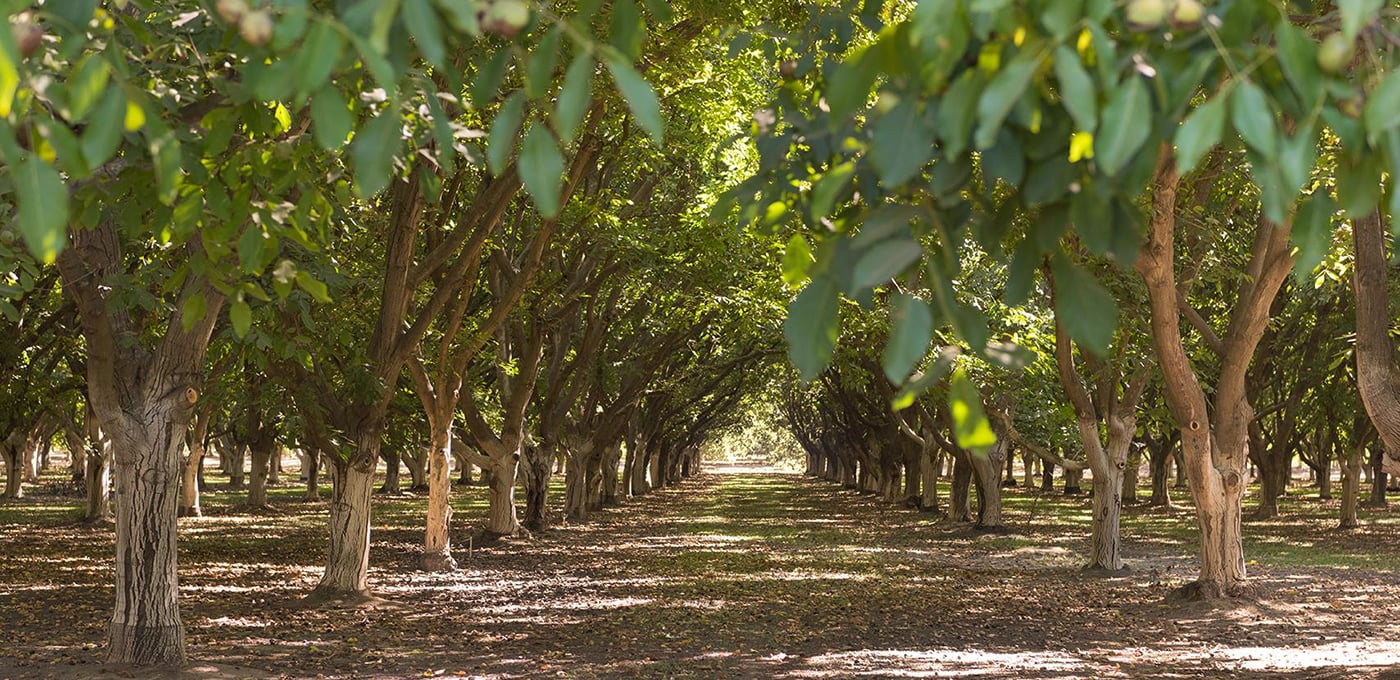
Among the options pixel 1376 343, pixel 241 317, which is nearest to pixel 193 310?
pixel 241 317

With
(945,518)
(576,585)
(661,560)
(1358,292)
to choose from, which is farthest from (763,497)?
(1358,292)

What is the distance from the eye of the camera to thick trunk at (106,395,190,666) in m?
8.91

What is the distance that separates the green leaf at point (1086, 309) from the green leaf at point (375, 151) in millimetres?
1209

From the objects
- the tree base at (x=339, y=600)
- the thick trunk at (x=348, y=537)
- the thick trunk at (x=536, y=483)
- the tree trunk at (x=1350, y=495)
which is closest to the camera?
the tree base at (x=339, y=600)

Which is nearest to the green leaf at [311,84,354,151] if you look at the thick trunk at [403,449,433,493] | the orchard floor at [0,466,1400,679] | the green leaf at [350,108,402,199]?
the green leaf at [350,108,402,199]

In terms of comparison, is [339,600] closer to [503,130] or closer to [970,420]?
[503,130]

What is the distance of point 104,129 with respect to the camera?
214 cm

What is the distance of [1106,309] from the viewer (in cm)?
220

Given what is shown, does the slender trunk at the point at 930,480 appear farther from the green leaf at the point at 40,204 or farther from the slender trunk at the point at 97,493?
the green leaf at the point at 40,204

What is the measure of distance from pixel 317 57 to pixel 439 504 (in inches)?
653

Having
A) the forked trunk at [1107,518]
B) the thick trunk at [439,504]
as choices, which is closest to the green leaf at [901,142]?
the thick trunk at [439,504]

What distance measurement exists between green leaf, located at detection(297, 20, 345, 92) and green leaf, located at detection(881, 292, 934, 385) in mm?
990

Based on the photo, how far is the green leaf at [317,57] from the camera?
6.35ft

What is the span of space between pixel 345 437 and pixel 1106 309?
12.7 metres
